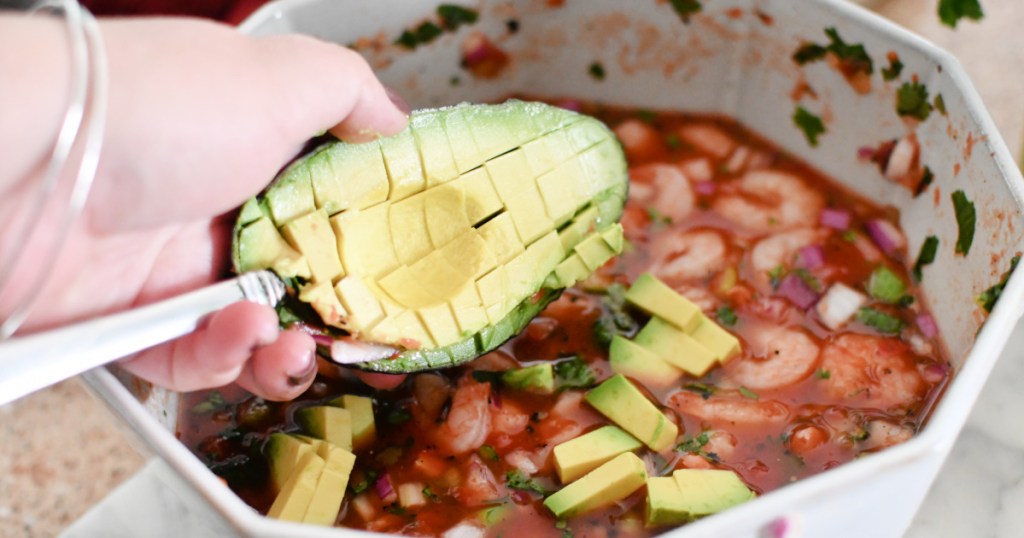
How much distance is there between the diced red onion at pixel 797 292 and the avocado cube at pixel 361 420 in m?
0.45

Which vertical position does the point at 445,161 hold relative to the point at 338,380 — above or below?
above

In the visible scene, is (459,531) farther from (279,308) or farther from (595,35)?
(595,35)

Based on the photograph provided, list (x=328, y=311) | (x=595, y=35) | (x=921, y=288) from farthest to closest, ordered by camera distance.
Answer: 1. (x=595, y=35)
2. (x=921, y=288)
3. (x=328, y=311)

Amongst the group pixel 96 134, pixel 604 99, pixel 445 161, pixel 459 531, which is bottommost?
pixel 459 531

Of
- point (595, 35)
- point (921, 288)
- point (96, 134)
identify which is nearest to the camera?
point (96, 134)

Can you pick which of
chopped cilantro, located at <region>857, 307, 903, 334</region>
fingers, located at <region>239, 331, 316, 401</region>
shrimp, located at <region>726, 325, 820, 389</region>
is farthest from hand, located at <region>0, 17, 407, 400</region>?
chopped cilantro, located at <region>857, 307, 903, 334</region>

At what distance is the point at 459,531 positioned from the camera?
2.74 feet

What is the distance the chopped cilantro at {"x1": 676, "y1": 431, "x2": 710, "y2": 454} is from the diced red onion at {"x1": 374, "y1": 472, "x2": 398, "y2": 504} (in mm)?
260

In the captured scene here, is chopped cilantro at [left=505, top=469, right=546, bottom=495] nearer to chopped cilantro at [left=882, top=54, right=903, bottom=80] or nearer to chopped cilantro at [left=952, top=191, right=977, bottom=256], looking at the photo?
chopped cilantro at [left=952, top=191, right=977, bottom=256]

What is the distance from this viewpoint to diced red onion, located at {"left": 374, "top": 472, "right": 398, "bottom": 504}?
867 mm

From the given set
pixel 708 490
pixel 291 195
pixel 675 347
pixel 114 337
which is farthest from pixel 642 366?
pixel 114 337

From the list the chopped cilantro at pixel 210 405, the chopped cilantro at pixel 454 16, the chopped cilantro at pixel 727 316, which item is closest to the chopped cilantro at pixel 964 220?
the chopped cilantro at pixel 727 316

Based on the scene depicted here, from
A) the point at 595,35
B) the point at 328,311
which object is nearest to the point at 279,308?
the point at 328,311

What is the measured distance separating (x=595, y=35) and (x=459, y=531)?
0.68 metres
